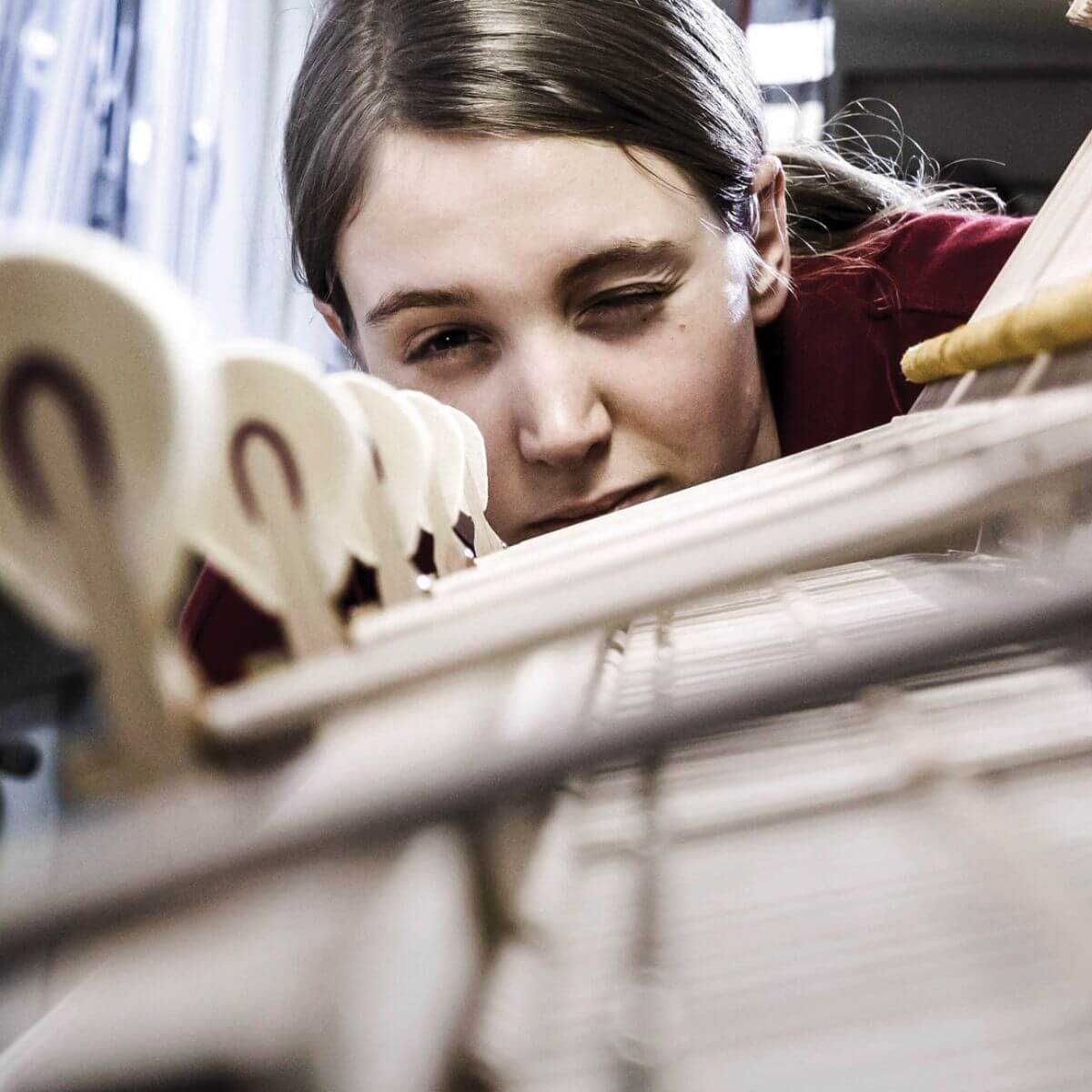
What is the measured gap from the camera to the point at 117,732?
0.23 metres

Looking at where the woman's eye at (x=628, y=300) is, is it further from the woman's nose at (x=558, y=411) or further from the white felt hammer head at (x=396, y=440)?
the white felt hammer head at (x=396, y=440)

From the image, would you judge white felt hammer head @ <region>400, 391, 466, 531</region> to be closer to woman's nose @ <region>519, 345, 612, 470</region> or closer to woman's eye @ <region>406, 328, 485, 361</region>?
woman's nose @ <region>519, 345, 612, 470</region>

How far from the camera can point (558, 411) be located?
3.42ft

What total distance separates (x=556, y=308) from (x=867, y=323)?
0.60 metres

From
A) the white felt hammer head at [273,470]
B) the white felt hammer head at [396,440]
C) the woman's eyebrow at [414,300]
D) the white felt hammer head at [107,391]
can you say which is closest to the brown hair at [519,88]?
the woman's eyebrow at [414,300]

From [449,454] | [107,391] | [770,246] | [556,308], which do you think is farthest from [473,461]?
[770,246]

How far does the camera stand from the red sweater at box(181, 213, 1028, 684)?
1462 millimetres

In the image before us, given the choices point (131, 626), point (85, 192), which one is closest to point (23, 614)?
point (131, 626)

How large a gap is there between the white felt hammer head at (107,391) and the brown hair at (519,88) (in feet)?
3.09

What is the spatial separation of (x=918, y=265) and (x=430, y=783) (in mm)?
1483

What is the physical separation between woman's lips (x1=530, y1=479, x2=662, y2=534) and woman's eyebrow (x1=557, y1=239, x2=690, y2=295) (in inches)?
8.1

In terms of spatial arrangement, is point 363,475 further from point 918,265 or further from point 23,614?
point 918,265

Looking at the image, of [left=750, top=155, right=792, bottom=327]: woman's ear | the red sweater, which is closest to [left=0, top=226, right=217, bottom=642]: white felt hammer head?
[left=750, top=155, right=792, bottom=327]: woman's ear

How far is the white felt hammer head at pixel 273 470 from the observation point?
1.09 feet
